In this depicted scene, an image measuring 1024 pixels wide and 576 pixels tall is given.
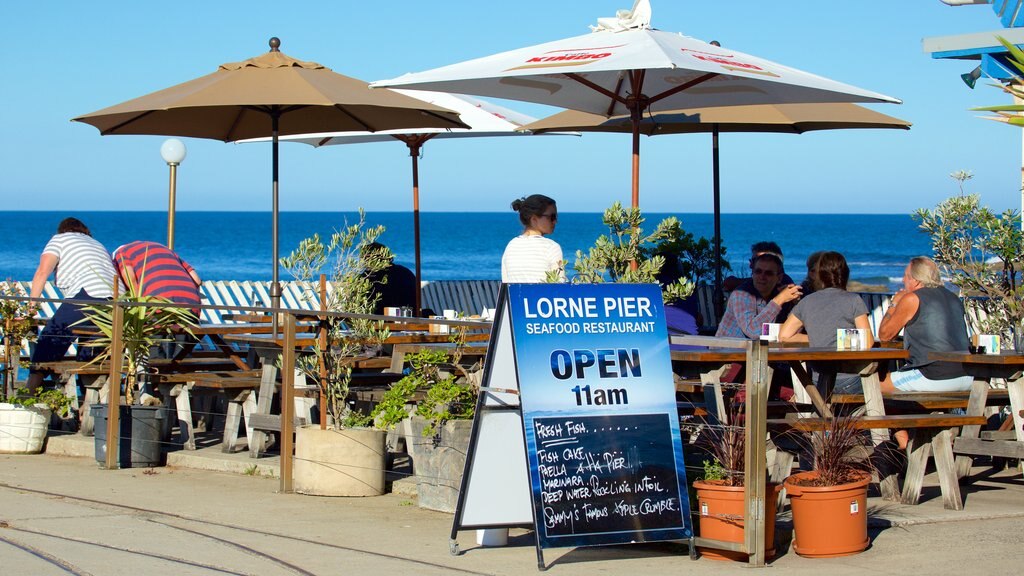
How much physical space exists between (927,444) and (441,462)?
2525mm

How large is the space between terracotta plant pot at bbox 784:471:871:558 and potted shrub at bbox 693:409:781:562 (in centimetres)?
13

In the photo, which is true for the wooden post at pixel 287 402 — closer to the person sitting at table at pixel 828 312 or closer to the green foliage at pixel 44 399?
the green foliage at pixel 44 399

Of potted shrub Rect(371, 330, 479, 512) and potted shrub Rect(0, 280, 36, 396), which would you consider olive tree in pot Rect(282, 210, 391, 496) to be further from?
potted shrub Rect(0, 280, 36, 396)

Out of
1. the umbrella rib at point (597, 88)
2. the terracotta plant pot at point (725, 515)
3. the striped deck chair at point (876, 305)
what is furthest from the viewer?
the striped deck chair at point (876, 305)

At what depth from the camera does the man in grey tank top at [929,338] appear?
25.0 ft

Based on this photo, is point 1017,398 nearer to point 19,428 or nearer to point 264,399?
point 264,399

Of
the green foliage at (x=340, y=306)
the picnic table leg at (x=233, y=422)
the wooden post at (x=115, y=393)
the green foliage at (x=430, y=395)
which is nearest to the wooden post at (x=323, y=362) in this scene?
the green foliage at (x=340, y=306)

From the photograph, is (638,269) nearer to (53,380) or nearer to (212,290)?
(53,380)

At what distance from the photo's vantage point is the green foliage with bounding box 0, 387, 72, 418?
29.9 feet

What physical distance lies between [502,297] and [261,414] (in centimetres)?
285

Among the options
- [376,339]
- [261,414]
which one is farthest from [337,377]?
[261,414]

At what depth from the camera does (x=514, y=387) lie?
18.8 feet

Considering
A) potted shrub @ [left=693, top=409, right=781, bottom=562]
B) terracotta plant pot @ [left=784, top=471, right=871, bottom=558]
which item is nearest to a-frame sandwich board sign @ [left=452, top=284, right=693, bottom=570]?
potted shrub @ [left=693, top=409, right=781, bottom=562]

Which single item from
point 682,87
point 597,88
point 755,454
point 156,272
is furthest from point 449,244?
point 755,454
